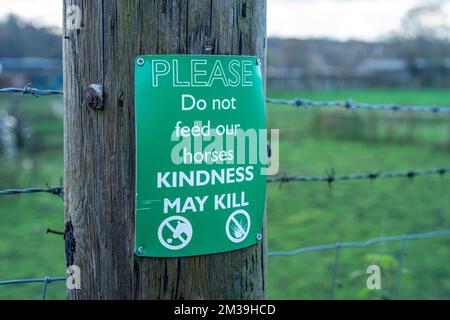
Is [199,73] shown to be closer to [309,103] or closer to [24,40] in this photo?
[309,103]

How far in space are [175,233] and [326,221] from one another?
5501 millimetres

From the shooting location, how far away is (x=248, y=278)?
4.36 feet

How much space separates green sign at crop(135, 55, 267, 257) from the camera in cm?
119

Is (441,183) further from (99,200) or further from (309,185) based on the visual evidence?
(99,200)

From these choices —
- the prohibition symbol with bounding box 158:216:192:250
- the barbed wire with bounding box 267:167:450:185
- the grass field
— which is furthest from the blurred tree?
the prohibition symbol with bounding box 158:216:192:250

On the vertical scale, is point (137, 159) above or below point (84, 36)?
below

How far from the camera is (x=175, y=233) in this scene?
47.8 inches

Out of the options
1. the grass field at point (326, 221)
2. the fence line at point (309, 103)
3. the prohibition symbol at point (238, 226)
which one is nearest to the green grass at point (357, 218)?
the grass field at point (326, 221)

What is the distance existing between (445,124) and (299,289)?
17.5 metres

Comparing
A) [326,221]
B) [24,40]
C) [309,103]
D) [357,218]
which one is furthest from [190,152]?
[24,40]

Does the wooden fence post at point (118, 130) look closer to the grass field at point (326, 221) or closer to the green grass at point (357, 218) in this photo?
the green grass at point (357, 218)

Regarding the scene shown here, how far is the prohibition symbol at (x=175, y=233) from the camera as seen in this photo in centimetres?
121
